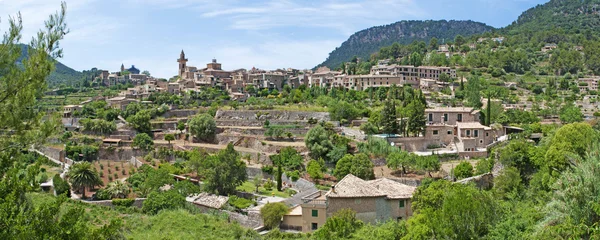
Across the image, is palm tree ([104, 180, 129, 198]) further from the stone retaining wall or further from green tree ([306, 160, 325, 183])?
the stone retaining wall

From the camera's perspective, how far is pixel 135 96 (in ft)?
228

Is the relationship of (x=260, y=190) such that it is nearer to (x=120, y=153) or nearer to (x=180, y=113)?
(x=120, y=153)

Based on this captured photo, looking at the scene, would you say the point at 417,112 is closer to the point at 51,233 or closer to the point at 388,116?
the point at 388,116

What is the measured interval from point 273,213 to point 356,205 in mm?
4255

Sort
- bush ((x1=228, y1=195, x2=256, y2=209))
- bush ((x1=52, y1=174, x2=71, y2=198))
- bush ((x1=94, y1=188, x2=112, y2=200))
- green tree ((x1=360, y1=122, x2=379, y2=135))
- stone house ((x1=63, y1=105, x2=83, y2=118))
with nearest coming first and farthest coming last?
bush ((x1=228, y1=195, x2=256, y2=209)), bush ((x1=94, y1=188, x2=112, y2=200)), bush ((x1=52, y1=174, x2=71, y2=198)), green tree ((x1=360, y1=122, x2=379, y2=135)), stone house ((x1=63, y1=105, x2=83, y2=118))

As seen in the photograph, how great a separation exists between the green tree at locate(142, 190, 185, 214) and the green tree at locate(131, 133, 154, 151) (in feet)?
51.6

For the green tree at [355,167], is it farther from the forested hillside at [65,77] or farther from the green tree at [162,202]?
the forested hillside at [65,77]

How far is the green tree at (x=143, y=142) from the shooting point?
47219mm

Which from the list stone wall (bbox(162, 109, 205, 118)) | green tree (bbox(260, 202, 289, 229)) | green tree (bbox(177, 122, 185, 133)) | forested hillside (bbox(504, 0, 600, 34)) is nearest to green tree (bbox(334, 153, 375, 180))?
green tree (bbox(260, 202, 289, 229))

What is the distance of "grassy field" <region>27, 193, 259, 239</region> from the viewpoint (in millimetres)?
26812

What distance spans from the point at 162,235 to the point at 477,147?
23.7 m

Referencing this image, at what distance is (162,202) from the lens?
103 feet

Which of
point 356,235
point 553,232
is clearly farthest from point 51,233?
point 356,235

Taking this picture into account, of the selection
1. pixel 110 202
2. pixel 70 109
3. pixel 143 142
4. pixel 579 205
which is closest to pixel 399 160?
pixel 110 202
